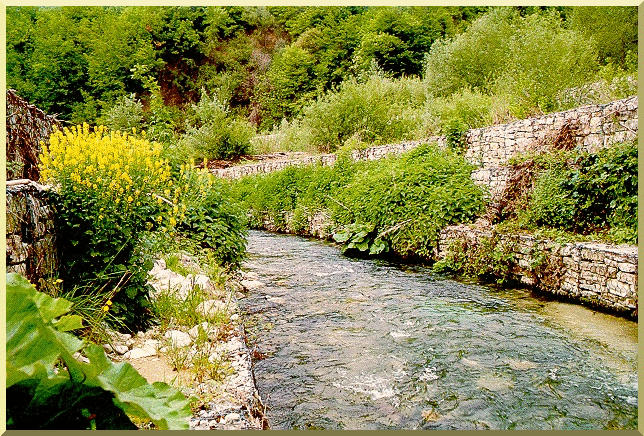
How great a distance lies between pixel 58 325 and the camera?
1.82 m

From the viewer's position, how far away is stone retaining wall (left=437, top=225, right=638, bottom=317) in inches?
222

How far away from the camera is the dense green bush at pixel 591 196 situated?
22.2ft

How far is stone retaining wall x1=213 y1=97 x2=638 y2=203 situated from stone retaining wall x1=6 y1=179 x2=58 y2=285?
7.79 m

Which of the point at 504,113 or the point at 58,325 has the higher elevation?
the point at 504,113

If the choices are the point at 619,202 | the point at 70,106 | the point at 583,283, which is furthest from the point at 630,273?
the point at 70,106

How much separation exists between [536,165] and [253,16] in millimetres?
31242

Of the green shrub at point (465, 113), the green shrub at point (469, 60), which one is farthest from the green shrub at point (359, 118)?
the green shrub at point (469, 60)

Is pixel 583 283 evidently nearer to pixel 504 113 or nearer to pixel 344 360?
pixel 344 360

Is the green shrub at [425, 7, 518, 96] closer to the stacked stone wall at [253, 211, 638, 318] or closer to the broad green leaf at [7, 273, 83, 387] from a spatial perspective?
the stacked stone wall at [253, 211, 638, 318]

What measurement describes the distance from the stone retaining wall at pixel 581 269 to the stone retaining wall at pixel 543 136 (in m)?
2.20

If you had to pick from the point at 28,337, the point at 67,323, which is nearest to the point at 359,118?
the point at 67,323

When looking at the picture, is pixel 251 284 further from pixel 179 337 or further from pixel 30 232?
pixel 30 232

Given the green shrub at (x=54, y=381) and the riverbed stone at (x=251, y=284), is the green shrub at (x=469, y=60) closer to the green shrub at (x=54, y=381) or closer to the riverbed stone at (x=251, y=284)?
the riverbed stone at (x=251, y=284)

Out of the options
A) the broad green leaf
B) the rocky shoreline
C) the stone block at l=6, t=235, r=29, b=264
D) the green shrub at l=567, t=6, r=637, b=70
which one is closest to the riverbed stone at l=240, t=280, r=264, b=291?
the rocky shoreline
